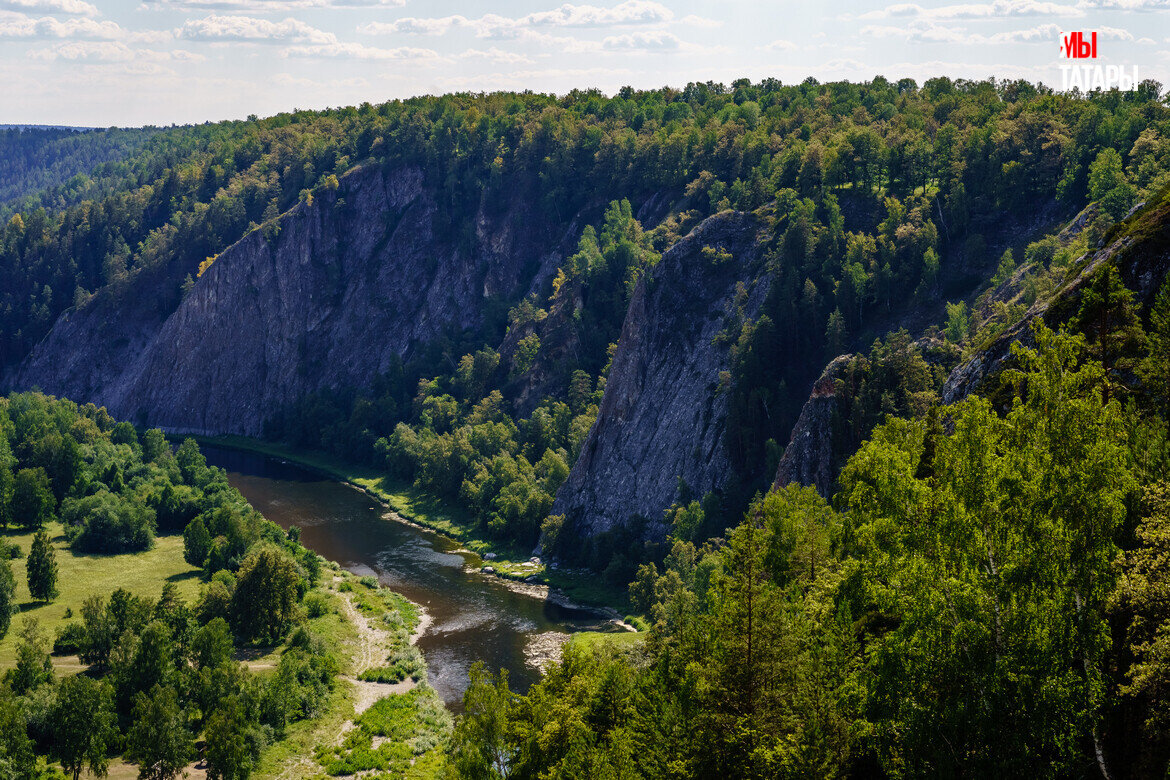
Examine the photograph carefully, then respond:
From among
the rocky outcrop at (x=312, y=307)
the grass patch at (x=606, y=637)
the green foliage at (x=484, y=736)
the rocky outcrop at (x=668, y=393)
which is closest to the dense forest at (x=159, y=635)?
the grass patch at (x=606, y=637)

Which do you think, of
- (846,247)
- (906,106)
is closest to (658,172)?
(906,106)

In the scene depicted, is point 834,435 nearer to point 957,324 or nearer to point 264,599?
point 957,324

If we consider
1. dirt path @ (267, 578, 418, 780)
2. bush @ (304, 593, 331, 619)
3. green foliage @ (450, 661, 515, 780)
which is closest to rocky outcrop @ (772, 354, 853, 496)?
dirt path @ (267, 578, 418, 780)

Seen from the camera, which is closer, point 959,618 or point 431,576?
point 959,618

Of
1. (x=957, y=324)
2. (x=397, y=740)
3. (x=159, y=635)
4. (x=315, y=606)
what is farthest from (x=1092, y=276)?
(x=315, y=606)

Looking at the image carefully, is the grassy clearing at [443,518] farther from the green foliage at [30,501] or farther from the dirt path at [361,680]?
the green foliage at [30,501]

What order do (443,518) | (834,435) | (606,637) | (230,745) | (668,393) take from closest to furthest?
(230,745)
(834,435)
(606,637)
(668,393)
(443,518)
